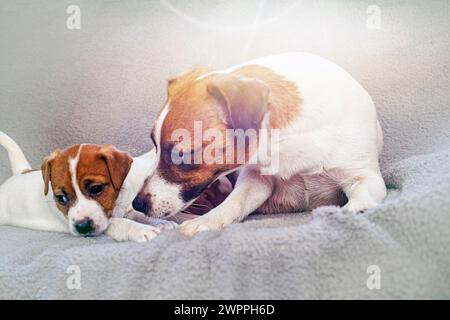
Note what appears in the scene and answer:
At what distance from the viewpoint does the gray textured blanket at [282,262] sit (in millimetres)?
837

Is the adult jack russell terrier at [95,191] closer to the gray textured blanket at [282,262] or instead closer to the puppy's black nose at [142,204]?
the puppy's black nose at [142,204]

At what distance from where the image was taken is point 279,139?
110cm

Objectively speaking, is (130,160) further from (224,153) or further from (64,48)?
(64,48)

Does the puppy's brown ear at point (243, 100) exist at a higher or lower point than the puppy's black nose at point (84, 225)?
higher

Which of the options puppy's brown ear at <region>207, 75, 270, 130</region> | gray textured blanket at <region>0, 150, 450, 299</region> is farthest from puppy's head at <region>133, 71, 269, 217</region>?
gray textured blanket at <region>0, 150, 450, 299</region>

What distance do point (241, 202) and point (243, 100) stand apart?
0.94 feet

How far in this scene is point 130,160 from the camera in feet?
4.04

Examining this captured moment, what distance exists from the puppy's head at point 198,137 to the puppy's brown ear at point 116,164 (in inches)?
5.4

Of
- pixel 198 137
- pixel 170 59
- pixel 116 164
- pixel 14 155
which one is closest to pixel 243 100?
pixel 198 137

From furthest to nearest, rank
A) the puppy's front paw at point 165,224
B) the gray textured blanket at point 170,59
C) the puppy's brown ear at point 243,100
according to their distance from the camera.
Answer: the gray textured blanket at point 170,59 < the puppy's front paw at point 165,224 < the puppy's brown ear at point 243,100

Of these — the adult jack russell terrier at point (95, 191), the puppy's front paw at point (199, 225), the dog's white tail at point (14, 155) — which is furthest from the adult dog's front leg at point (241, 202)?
the dog's white tail at point (14, 155)

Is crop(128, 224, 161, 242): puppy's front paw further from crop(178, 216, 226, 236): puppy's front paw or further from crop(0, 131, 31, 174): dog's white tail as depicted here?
crop(0, 131, 31, 174): dog's white tail

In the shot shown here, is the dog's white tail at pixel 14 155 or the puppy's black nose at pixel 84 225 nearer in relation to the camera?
the puppy's black nose at pixel 84 225

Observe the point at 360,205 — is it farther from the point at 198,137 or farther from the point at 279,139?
the point at 198,137
